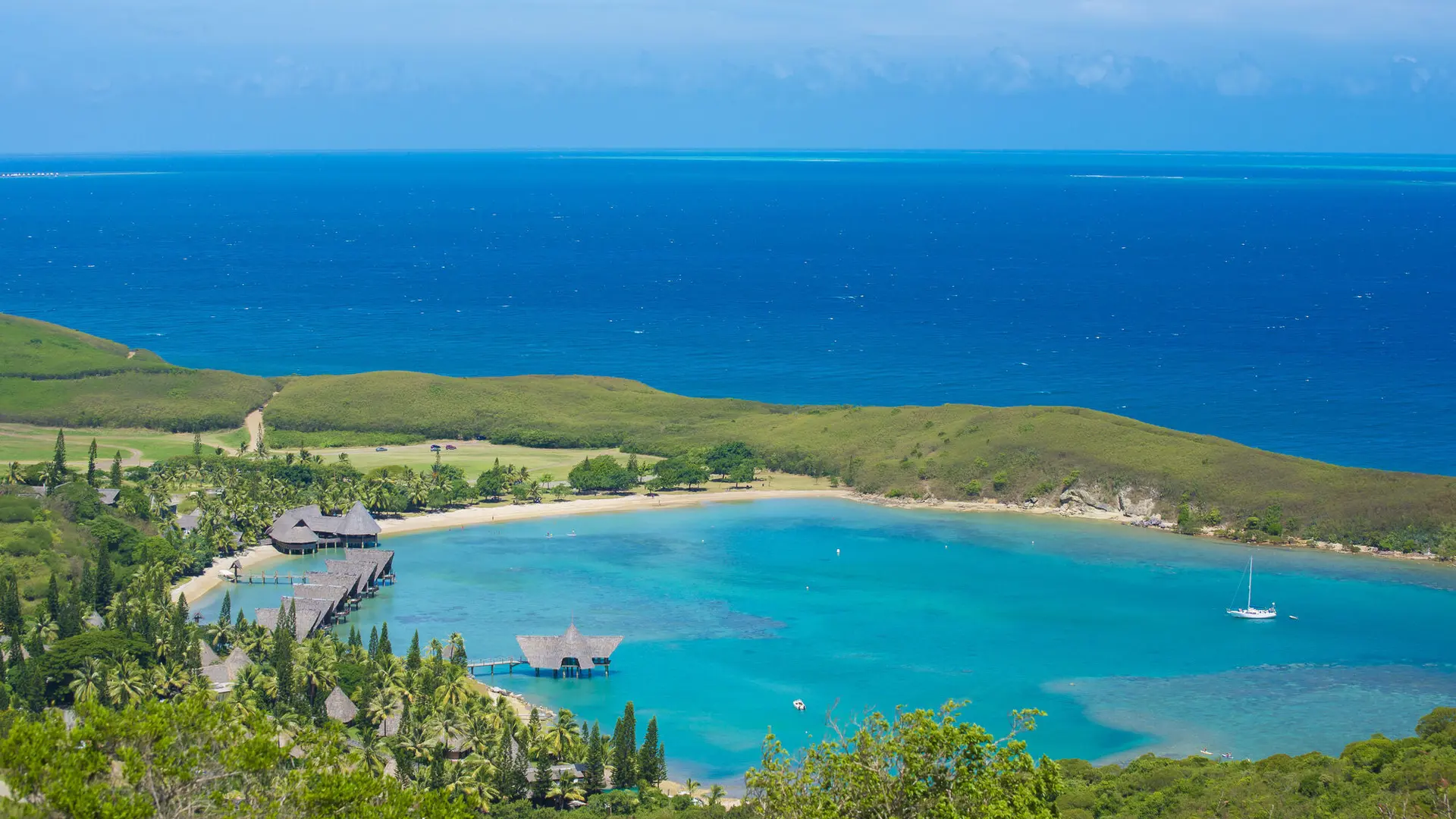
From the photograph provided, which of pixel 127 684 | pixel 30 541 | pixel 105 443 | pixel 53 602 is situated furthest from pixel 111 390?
pixel 127 684

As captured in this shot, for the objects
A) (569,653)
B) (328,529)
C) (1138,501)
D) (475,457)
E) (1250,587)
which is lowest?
(569,653)

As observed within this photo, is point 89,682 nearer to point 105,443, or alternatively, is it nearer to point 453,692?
point 453,692

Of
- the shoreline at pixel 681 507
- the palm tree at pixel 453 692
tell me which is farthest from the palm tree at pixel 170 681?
the shoreline at pixel 681 507

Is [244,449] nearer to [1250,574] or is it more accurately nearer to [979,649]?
[979,649]

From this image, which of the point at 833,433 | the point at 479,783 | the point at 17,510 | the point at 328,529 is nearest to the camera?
the point at 479,783

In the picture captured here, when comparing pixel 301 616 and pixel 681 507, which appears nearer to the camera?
pixel 301 616

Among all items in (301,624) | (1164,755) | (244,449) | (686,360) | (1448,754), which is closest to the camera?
(1448,754)

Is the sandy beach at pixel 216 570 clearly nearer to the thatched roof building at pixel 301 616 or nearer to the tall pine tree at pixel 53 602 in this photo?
the thatched roof building at pixel 301 616

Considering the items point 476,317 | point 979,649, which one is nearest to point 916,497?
point 979,649

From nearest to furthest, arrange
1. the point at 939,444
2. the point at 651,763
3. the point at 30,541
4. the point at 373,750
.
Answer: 1. the point at 373,750
2. the point at 651,763
3. the point at 30,541
4. the point at 939,444
